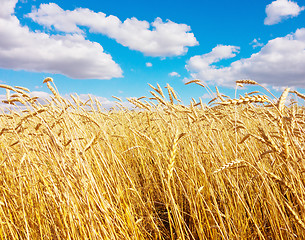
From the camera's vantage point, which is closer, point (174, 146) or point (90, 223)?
point (174, 146)

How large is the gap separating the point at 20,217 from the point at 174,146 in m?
1.78

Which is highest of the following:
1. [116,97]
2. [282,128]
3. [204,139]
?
[116,97]

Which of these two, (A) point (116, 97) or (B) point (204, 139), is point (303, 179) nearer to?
(B) point (204, 139)

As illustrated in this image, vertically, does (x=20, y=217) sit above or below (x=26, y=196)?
below

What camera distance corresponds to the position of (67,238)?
1447 mm

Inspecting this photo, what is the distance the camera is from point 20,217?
2.05 meters

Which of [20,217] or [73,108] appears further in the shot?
[73,108]

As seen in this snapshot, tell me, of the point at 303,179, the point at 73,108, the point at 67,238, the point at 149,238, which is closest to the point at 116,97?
the point at 73,108

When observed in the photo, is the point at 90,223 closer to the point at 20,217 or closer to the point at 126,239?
the point at 126,239

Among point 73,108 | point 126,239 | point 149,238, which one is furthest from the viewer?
point 73,108

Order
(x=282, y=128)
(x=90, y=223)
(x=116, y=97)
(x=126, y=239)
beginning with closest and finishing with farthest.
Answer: (x=282, y=128)
(x=90, y=223)
(x=126, y=239)
(x=116, y=97)

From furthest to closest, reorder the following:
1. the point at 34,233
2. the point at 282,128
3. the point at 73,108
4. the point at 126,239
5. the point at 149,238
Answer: the point at 73,108 < the point at 149,238 < the point at 34,233 < the point at 126,239 < the point at 282,128

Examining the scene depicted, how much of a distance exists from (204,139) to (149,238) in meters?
1.02

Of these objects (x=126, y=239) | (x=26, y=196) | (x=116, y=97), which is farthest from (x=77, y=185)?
(x=116, y=97)
